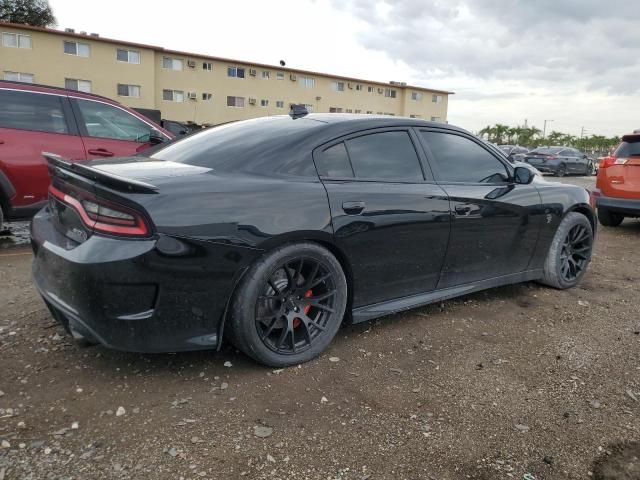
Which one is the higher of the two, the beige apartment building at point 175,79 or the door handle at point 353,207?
the beige apartment building at point 175,79

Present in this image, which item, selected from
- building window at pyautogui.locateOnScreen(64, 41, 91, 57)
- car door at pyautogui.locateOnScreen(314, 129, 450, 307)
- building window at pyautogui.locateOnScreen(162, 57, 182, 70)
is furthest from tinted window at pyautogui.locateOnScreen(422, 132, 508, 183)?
building window at pyautogui.locateOnScreen(162, 57, 182, 70)

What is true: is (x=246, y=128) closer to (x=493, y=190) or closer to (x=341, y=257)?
(x=341, y=257)

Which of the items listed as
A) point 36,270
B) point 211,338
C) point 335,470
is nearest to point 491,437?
point 335,470

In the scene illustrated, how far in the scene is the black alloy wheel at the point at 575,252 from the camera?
4.31m

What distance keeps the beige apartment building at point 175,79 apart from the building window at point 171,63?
68 millimetres

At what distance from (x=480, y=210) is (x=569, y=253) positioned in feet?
4.66

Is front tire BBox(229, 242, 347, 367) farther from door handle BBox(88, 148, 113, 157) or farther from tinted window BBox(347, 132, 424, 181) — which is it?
door handle BBox(88, 148, 113, 157)

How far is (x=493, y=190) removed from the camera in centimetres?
364

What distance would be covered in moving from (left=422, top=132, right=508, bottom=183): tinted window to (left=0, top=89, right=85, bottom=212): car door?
3.85 meters

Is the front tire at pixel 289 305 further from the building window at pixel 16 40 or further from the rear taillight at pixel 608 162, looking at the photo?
the building window at pixel 16 40

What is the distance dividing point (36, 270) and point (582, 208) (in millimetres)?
4314

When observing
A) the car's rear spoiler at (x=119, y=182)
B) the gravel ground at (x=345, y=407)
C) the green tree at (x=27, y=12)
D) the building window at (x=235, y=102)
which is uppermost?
the green tree at (x=27, y=12)

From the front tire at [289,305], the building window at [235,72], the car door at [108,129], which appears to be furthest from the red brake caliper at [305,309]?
the building window at [235,72]

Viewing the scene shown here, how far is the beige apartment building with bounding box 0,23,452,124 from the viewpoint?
1186 inches
